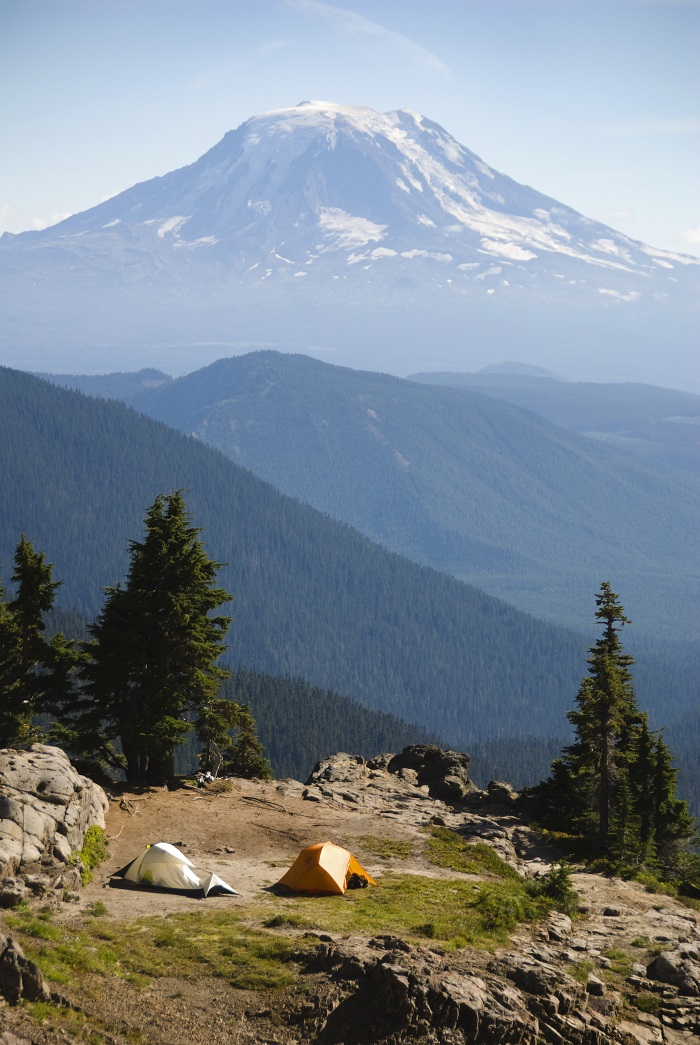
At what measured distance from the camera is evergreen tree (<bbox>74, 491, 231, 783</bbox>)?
1932 inches

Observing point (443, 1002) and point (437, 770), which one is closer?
point (443, 1002)

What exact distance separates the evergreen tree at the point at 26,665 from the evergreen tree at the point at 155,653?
2.57m

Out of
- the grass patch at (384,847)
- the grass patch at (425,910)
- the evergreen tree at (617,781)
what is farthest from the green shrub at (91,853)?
the evergreen tree at (617,781)

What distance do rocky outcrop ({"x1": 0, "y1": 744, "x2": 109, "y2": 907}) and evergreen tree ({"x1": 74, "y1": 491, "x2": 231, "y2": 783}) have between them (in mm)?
5845

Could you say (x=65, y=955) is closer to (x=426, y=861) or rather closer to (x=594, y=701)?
(x=426, y=861)

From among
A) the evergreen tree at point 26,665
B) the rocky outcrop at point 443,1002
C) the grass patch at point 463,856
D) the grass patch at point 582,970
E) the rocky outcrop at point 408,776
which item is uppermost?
the evergreen tree at point 26,665

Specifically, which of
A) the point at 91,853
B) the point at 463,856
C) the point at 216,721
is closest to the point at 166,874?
the point at 91,853

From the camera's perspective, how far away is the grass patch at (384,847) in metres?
45.6

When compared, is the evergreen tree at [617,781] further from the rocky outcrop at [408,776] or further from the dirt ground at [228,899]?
the rocky outcrop at [408,776]

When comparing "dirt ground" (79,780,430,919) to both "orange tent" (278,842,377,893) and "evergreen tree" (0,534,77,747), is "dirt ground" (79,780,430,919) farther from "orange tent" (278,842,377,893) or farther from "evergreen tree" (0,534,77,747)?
"evergreen tree" (0,534,77,747)

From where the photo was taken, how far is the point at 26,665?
175ft

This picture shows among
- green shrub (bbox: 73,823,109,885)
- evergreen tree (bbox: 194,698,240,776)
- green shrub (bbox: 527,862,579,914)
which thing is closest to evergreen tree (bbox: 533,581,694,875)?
green shrub (bbox: 527,862,579,914)

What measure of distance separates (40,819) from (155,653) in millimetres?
12914

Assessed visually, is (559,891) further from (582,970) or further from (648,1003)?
(648,1003)
